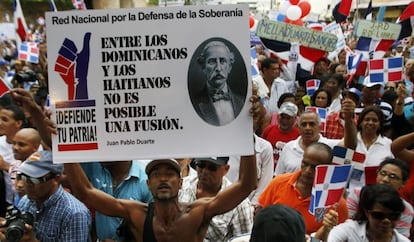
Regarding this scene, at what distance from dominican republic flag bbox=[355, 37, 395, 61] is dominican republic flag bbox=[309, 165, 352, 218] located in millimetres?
5978

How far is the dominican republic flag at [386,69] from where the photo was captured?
23.8ft

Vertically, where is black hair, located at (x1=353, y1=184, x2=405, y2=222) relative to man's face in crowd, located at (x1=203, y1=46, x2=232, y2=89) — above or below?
below

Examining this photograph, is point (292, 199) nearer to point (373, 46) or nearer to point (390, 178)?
point (390, 178)

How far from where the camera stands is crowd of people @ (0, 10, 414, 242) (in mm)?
3514

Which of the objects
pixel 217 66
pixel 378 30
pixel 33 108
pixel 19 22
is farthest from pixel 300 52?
pixel 33 108

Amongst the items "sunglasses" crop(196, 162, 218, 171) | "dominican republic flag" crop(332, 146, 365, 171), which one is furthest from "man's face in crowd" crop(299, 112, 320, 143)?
"sunglasses" crop(196, 162, 218, 171)

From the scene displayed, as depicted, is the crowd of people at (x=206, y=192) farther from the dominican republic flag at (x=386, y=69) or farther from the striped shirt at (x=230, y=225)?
the dominican republic flag at (x=386, y=69)

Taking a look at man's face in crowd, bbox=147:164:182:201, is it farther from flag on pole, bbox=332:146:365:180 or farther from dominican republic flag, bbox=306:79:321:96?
dominican republic flag, bbox=306:79:321:96

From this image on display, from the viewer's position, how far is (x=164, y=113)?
3523mm

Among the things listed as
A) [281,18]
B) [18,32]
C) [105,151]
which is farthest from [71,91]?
[281,18]

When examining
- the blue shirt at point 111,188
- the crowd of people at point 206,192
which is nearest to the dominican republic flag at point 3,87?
A: the crowd of people at point 206,192

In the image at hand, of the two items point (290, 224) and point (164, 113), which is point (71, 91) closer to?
point (164, 113)

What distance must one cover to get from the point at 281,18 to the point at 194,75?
10836 millimetres

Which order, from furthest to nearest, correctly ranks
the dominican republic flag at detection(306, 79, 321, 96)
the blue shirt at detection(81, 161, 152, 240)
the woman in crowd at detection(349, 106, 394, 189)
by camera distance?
the dominican republic flag at detection(306, 79, 321, 96) → the woman in crowd at detection(349, 106, 394, 189) → the blue shirt at detection(81, 161, 152, 240)
